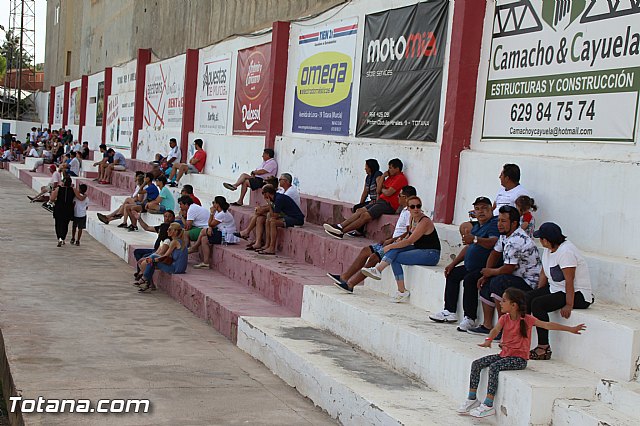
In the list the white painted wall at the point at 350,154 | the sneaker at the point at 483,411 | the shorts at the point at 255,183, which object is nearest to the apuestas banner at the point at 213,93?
the white painted wall at the point at 350,154

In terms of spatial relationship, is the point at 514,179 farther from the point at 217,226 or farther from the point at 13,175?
the point at 13,175

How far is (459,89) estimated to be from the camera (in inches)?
376

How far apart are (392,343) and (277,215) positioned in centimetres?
511

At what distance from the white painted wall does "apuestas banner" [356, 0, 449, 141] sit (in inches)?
5.4

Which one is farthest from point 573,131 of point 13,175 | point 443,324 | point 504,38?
point 13,175

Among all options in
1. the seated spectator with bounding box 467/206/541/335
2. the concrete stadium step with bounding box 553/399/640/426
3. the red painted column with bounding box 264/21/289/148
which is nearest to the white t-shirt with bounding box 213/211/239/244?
the red painted column with bounding box 264/21/289/148

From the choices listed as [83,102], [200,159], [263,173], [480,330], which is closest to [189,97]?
[200,159]

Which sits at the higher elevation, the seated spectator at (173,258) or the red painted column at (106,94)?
the red painted column at (106,94)

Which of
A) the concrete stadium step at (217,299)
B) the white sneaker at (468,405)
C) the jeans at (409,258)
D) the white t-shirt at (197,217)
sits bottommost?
the concrete stadium step at (217,299)

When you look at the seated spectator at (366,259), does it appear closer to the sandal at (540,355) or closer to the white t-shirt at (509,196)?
the white t-shirt at (509,196)

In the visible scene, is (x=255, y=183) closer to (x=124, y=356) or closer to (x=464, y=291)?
(x=124, y=356)

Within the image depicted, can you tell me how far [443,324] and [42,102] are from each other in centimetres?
4821

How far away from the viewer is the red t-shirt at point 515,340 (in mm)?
5801

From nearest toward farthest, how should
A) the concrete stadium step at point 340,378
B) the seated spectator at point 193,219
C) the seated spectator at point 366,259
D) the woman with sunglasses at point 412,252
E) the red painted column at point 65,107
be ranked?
the concrete stadium step at point 340,378 < the woman with sunglasses at point 412,252 < the seated spectator at point 366,259 < the seated spectator at point 193,219 < the red painted column at point 65,107
